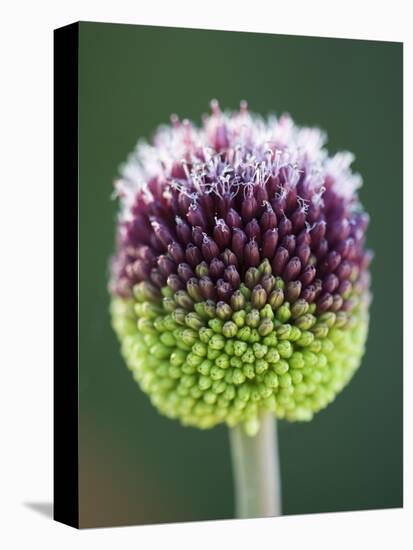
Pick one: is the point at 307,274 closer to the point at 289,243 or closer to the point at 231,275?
the point at 289,243

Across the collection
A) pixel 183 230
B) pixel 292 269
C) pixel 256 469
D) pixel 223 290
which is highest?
pixel 183 230

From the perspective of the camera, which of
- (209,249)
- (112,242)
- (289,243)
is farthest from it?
(112,242)

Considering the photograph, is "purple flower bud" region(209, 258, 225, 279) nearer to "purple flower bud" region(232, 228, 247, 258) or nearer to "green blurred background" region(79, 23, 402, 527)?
"purple flower bud" region(232, 228, 247, 258)

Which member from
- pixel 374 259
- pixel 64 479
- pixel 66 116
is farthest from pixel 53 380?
pixel 374 259

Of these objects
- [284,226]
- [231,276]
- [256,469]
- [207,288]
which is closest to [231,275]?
[231,276]

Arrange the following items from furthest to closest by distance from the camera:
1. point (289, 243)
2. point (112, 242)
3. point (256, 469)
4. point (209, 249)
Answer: point (256, 469), point (112, 242), point (289, 243), point (209, 249)

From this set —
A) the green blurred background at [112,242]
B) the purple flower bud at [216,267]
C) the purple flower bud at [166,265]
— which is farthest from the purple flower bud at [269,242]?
the green blurred background at [112,242]

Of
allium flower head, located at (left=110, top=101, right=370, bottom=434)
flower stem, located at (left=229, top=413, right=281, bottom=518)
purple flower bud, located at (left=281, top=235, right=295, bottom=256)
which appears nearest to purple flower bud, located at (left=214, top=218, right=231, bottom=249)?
allium flower head, located at (left=110, top=101, right=370, bottom=434)
